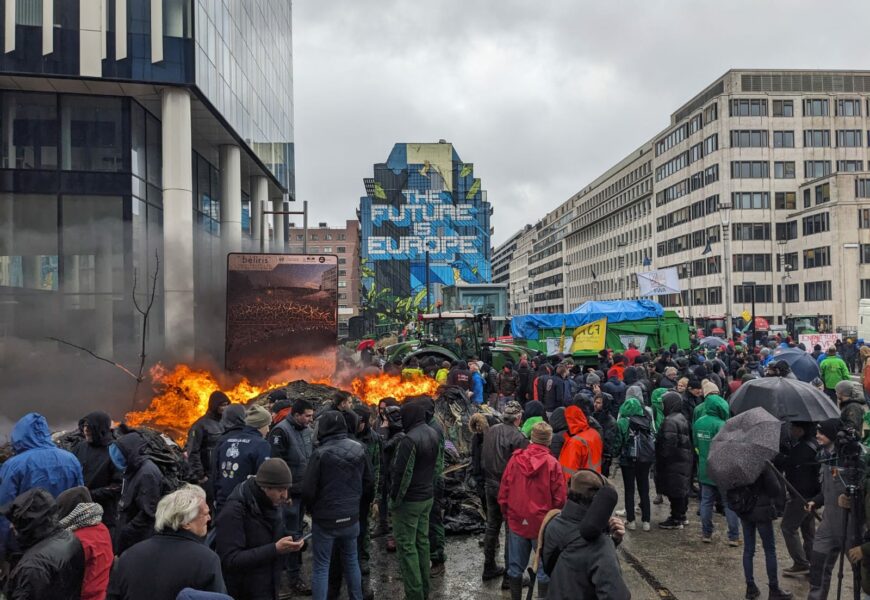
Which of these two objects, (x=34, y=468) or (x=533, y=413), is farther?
(x=533, y=413)

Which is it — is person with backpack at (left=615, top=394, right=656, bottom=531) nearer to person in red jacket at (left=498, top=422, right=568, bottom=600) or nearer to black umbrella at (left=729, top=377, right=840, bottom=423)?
black umbrella at (left=729, top=377, right=840, bottom=423)

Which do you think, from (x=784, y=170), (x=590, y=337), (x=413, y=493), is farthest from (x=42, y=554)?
(x=784, y=170)

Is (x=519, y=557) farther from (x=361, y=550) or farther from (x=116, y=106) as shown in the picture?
(x=116, y=106)

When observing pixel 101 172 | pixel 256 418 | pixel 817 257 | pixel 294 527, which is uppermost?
pixel 817 257

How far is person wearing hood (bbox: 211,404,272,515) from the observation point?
552cm

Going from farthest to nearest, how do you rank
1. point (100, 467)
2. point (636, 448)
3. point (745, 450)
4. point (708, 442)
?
point (636, 448)
point (708, 442)
point (745, 450)
point (100, 467)

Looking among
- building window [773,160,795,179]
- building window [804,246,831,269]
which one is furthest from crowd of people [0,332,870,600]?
building window [773,160,795,179]

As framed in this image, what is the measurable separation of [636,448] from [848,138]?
230 feet

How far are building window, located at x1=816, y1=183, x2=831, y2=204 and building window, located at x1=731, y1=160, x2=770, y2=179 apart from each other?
16.7ft

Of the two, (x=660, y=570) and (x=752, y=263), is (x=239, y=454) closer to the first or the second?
(x=660, y=570)

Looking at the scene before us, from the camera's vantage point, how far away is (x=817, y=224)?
5841 centimetres

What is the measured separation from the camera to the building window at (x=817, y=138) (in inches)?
2505

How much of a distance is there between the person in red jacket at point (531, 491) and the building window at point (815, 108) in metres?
70.8

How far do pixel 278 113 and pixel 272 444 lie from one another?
103ft
